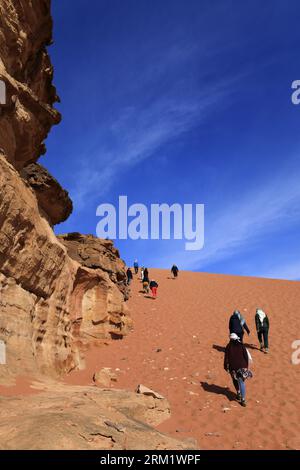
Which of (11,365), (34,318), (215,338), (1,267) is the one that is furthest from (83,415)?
(215,338)

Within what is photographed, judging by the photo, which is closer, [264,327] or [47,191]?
[47,191]

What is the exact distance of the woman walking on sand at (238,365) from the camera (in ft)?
25.2

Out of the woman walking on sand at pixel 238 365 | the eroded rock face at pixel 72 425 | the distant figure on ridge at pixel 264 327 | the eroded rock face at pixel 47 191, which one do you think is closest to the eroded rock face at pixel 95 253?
the eroded rock face at pixel 47 191

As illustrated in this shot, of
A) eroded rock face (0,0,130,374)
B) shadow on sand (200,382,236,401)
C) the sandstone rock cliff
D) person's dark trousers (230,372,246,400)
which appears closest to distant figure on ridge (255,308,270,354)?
shadow on sand (200,382,236,401)

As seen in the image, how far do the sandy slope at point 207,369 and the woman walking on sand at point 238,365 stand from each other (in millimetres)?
304

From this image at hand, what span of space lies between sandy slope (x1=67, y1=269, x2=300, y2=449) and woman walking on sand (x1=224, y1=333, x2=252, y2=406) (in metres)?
0.30

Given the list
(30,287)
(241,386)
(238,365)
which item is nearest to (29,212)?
(30,287)

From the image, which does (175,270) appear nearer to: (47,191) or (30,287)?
(47,191)

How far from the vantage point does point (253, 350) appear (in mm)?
12445

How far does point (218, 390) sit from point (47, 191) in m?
7.04

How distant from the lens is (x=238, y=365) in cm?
780

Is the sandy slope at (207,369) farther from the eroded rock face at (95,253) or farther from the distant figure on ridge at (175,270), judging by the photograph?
the distant figure on ridge at (175,270)

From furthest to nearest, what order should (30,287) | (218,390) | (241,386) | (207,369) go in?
1. (207,369)
2. (218,390)
3. (241,386)
4. (30,287)

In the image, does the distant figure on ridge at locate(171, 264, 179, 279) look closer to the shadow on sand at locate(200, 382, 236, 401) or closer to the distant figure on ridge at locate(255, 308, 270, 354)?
the distant figure on ridge at locate(255, 308, 270, 354)
